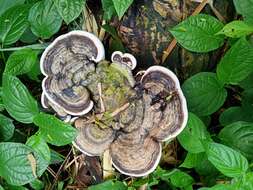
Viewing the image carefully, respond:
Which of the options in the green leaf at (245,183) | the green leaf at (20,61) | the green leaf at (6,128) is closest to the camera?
the green leaf at (245,183)

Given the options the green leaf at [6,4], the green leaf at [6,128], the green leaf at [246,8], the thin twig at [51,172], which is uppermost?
the green leaf at [246,8]

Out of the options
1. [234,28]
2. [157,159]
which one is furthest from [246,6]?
[157,159]

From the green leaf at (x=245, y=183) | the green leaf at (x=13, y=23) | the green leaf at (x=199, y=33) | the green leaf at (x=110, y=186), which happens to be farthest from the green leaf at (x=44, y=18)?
the green leaf at (x=245, y=183)

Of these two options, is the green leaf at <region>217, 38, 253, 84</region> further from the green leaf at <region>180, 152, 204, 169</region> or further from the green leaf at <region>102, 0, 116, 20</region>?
the green leaf at <region>102, 0, 116, 20</region>

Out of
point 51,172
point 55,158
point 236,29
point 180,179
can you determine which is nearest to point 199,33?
point 236,29

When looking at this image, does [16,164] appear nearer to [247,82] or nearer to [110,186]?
[110,186]

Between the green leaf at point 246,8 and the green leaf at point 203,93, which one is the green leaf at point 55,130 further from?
the green leaf at point 246,8

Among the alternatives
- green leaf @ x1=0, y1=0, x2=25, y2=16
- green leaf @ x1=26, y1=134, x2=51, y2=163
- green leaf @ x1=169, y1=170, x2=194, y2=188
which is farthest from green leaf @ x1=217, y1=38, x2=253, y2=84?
green leaf @ x1=0, y1=0, x2=25, y2=16
